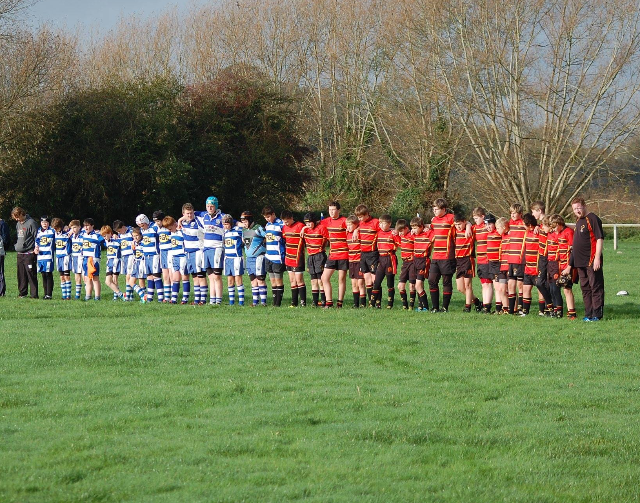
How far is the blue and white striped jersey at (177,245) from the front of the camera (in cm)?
1695

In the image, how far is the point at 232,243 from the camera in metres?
16.5

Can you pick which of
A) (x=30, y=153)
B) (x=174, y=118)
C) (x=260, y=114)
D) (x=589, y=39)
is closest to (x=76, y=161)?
(x=30, y=153)

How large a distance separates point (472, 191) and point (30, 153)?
20.5m

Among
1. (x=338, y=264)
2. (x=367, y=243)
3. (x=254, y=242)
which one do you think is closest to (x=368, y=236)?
(x=367, y=243)

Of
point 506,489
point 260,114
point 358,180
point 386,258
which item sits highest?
point 260,114

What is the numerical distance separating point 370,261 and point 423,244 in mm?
1021

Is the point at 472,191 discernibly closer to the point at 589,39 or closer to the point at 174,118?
the point at 589,39

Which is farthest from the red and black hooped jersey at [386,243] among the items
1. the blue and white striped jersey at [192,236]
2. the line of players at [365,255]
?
the blue and white striped jersey at [192,236]

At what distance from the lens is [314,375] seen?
9008 mm

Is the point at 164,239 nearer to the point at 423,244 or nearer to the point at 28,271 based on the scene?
the point at 28,271

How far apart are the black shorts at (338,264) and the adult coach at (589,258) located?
161 inches

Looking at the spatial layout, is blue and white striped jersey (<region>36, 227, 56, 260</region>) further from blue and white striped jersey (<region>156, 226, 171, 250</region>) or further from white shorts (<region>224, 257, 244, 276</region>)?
white shorts (<region>224, 257, 244, 276</region>)

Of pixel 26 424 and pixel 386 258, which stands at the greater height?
pixel 386 258

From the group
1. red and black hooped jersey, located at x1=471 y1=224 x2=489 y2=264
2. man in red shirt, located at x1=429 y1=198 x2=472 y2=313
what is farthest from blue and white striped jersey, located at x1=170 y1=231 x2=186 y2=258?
red and black hooped jersey, located at x1=471 y1=224 x2=489 y2=264
